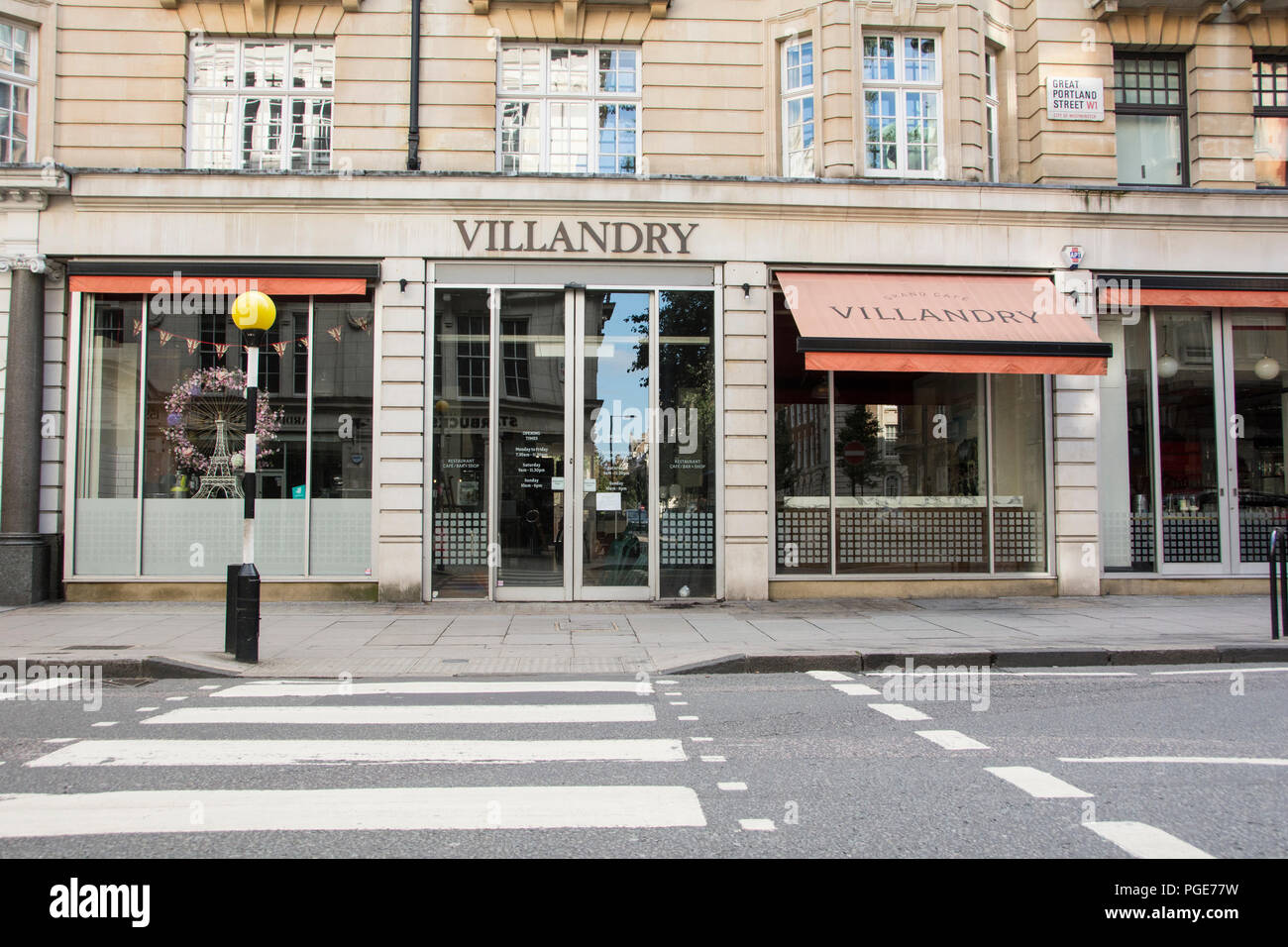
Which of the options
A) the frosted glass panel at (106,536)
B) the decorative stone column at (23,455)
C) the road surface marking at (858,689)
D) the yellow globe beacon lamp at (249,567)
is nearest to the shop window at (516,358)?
the yellow globe beacon lamp at (249,567)

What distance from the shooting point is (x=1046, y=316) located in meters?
13.0

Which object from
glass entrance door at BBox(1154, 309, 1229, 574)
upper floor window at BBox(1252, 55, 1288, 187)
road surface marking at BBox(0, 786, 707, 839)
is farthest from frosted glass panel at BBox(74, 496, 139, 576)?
upper floor window at BBox(1252, 55, 1288, 187)

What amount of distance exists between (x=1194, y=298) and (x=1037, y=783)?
11.9 m

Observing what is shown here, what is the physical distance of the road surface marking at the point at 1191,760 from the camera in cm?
531

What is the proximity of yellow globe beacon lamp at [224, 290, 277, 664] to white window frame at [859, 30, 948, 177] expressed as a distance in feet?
31.0

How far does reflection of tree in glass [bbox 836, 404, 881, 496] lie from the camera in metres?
A: 13.5

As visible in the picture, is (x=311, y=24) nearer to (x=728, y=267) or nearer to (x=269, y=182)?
(x=269, y=182)

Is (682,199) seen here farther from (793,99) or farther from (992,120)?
(992,120)

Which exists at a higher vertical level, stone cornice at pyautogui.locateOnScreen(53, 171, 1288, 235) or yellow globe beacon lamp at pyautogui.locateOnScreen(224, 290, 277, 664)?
stone cornice at pyautogui.locateOnScreen(53, 171, 1288, 235)

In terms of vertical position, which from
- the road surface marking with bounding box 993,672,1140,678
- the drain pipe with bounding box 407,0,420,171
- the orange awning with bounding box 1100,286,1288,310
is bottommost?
the road surface marking with bounding box 993,672,1140,678

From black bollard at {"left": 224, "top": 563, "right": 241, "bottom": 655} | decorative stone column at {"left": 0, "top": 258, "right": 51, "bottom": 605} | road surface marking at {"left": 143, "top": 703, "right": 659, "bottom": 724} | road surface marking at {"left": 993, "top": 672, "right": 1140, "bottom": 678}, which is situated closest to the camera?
road surface marking at {"left": 143, "top": 703, "right": 659, "bottom": 724}

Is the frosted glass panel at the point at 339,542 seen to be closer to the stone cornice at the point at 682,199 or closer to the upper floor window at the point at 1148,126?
the stone cornice at the point at 682,199

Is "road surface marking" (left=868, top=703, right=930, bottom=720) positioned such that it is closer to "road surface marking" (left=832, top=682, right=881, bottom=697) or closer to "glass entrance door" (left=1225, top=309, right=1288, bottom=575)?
"road surface marking" (left=832, top=682, right=881, bottom=697)

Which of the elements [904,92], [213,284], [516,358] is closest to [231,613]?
[516,358]
